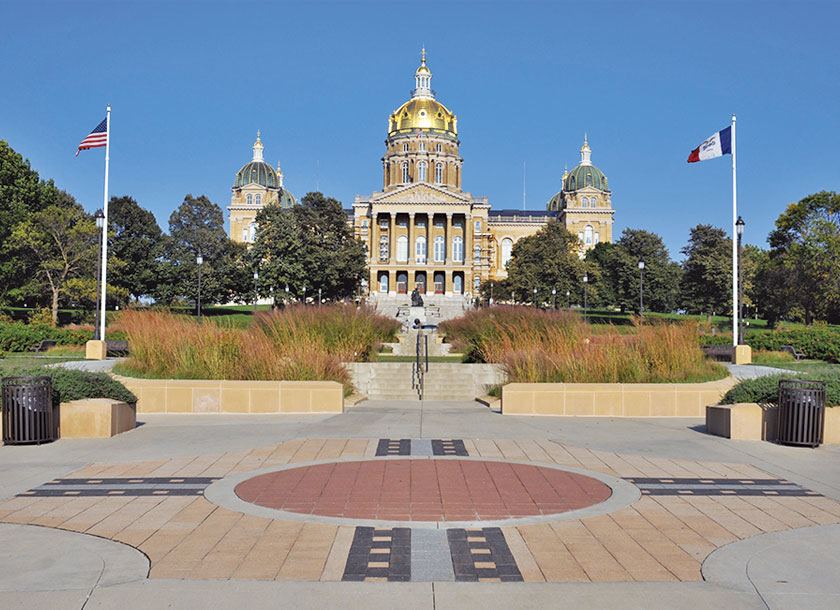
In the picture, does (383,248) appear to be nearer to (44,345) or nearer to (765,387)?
(44,345)

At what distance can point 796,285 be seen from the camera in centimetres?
5428

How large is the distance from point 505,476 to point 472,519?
6.62 feet

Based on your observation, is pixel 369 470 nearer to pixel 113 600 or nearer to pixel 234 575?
pixel 234 575

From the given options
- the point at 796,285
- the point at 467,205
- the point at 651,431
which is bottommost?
the point at 651,431

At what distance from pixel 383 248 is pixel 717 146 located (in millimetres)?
77877

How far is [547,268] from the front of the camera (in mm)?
68500

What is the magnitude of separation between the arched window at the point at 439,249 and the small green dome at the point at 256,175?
30453 mm

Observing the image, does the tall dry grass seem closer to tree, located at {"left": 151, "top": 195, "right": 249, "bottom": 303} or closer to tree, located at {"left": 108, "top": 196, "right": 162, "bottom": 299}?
tree, located at {"left": 151, "top": 195, "right": 249, "bottom": 303}

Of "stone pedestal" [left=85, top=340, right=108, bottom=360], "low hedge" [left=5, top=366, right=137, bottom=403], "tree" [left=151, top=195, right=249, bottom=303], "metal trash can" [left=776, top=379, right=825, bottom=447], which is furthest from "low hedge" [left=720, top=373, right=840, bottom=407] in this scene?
"tree" [left=151, top=195, right=249, bottom=303]

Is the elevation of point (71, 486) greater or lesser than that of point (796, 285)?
lesser

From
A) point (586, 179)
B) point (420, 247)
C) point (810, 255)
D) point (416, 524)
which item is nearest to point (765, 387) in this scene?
point (416, 524)

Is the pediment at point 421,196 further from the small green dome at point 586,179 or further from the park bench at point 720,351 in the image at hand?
the park bench at point 720,351

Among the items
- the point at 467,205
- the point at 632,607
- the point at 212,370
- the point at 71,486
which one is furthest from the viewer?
the point at 467,205

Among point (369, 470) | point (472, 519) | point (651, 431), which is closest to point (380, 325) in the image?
point (651, 431)
